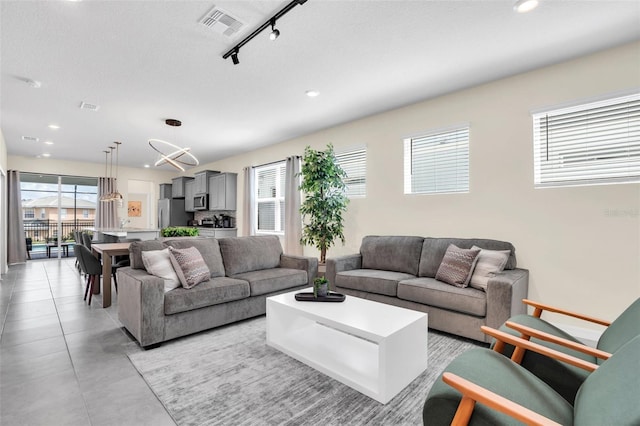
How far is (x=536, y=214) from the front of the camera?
10.2ft

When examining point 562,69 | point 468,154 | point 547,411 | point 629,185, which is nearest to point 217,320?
point 547,411

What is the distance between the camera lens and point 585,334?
2.85 metres

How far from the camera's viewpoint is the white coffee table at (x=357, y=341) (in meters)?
1.85

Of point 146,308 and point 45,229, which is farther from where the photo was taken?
point 45,229

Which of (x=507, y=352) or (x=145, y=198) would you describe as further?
(x=145, y=198)

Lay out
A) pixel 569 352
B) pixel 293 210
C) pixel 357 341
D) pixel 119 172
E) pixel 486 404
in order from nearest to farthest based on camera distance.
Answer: pixel 486 404 → pixel 569 352 → pixel 357 341 → pixel 293 210 → pixel 119 172

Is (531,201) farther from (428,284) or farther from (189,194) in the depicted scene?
(189,194)

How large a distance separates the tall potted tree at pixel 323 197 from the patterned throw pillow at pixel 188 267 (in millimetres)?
1899

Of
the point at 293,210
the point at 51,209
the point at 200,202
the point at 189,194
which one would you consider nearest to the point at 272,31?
the point at 293,210

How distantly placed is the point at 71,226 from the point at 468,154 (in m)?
10.2

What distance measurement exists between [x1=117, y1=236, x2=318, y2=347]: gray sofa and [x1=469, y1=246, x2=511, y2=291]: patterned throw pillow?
75.6 inches

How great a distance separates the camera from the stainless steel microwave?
7.84 m

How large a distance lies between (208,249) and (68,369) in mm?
1568

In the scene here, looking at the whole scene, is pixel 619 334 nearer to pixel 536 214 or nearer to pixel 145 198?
pixel 536 214
